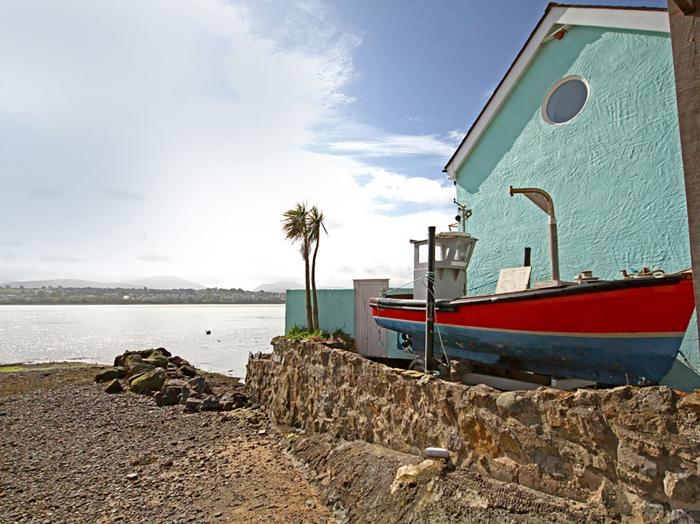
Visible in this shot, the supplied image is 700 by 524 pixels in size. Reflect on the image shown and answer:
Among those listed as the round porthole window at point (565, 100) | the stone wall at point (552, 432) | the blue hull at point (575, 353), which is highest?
the round porthole window at point (565, 100)

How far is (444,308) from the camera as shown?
566 cm

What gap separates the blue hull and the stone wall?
1070 millimetres

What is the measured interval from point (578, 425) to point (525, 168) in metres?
6.11

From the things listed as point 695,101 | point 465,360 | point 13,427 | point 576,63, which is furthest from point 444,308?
point 13,427

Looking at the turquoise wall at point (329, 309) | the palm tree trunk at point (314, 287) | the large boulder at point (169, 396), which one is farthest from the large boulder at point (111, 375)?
the palm tree trunk at point (314, 287)

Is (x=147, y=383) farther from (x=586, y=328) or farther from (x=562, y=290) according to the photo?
(x=586, y=328)

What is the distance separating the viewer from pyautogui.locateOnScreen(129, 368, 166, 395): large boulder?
12.8 metres

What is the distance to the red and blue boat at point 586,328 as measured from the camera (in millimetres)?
3791

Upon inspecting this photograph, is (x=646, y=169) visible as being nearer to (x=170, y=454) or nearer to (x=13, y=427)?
(x=170, y=454)

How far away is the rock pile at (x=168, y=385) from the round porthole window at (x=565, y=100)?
957 cm

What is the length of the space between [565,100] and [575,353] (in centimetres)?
547

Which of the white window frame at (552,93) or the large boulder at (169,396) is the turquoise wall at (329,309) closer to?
the large boulder at (169,396)

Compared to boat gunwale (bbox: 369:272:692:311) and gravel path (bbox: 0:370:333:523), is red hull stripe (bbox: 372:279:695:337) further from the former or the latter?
gravel path (bbox: 0:370:333:523)

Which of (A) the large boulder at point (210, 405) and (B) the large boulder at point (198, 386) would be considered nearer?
(A) the large boulder at point (210, 405)
